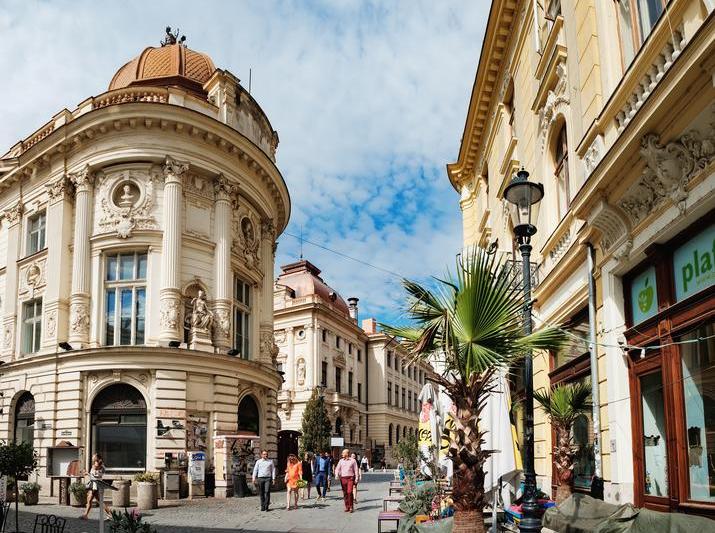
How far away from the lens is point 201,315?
2847cm

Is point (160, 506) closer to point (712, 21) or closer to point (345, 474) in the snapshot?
point (345, 474)

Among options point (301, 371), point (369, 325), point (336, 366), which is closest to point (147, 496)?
point (301, 371)

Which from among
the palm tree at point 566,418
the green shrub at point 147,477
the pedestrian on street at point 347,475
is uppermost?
the palm tree at point 566,418

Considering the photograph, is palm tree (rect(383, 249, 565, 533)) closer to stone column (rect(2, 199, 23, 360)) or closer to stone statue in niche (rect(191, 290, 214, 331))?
stone statue in niche (rect(191, 290, 214, 331))

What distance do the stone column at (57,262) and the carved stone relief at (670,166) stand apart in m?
24.6

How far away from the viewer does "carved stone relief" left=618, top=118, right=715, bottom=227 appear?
757cm

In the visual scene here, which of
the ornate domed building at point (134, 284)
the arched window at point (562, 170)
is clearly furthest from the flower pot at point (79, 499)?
the arched window at point (562, 170)

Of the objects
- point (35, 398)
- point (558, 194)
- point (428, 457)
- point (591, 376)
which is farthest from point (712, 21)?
point (35, 398)

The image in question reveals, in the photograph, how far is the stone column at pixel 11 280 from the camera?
31.4 metres

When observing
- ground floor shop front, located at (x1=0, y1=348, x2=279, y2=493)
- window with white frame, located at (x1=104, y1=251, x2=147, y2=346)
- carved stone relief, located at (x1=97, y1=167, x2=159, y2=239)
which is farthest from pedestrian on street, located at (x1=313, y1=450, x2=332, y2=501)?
carved stone relief, located at (x1=97, y1=167, x2=159, y2=239)

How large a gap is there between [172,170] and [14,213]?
Result: 934 cm

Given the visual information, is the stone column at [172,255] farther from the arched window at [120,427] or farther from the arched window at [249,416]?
the arched window at [249,416]

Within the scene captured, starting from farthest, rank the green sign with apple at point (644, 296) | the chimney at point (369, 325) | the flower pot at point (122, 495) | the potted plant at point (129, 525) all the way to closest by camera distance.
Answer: the chimney at point (369, 325) < the flower pot at point (122, 495) < the green sign with apple at point (644, 296) < the potted plant at point (129, 525)

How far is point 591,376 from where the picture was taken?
11.8 metres
